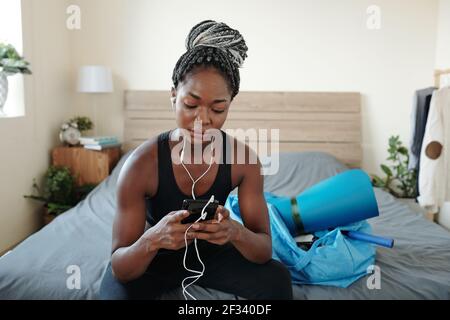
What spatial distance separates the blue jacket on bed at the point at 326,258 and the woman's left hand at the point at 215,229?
0.43 metres

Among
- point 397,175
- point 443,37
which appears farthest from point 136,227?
point 443,37

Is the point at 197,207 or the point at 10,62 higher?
the point at 10,62

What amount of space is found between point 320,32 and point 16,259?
257cm

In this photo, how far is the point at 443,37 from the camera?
9.71 feet

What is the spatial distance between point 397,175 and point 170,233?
2.56m

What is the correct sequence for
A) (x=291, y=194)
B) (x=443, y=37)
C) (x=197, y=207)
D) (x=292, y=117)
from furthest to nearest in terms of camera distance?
1. (x=292, y=117)
2. (x=443, y=37)
3. (x=291, y=194)
4. (x=197, y=207)

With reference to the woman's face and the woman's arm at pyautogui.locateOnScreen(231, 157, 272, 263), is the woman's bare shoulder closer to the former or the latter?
the woman's face

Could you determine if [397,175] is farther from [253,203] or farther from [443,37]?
[253,203]

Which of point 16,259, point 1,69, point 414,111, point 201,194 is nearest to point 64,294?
point 16,259

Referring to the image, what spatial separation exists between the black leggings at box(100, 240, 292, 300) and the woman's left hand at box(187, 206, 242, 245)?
0.58 feet

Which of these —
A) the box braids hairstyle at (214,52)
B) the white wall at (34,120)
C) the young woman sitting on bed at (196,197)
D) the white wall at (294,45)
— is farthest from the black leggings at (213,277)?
the white wall at (294,45)

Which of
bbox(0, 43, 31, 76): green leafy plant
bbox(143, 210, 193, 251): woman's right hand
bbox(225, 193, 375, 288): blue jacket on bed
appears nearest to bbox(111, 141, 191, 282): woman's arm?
bbox(143, 210, 193, 251): woman's right hand

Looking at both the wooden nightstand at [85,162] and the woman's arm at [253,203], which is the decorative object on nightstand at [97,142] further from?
the woman's arm at [253,203]

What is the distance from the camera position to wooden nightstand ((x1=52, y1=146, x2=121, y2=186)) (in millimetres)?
2840
